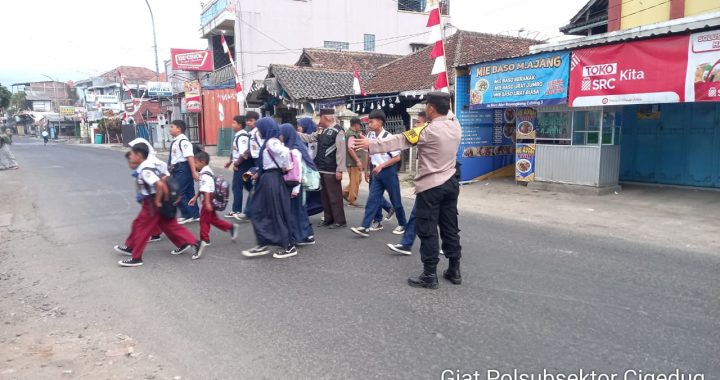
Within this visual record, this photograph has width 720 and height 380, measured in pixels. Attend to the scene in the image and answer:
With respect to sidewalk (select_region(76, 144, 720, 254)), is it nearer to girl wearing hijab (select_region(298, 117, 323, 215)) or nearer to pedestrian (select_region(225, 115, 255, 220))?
girl wearing hijab (select_region(298, 117, 323, 215))

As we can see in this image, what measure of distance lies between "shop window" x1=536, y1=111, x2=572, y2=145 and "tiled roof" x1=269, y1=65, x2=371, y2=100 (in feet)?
28.1

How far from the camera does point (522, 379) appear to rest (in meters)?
3.05

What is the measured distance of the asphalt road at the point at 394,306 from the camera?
10.7 feet

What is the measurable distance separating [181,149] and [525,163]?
7755mm

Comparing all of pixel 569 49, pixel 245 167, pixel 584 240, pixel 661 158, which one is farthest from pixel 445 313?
pixel 661 158

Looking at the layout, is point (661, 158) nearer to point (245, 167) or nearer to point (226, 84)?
point (245, 167)

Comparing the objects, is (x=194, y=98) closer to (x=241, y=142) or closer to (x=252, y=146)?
(x=241, y=142)

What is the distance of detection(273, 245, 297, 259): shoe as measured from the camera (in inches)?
225

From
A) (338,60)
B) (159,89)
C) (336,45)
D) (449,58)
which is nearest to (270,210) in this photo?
(449,58)

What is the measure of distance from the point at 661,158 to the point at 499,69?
13.0 ft

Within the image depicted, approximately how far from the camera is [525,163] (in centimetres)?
1159

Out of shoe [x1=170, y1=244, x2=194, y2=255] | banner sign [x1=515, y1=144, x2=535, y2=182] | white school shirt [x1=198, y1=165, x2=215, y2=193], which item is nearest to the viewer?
shoe [x1=170, y1=244, x2=194, y2=255]

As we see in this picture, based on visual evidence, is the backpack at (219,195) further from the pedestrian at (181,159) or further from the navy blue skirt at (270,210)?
the pedestrian at (181,159)

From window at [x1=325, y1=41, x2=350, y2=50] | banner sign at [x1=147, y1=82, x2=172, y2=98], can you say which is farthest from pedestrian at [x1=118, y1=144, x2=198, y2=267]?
banner sign at [x1=147, y1=82, x2=172, y2=98]
